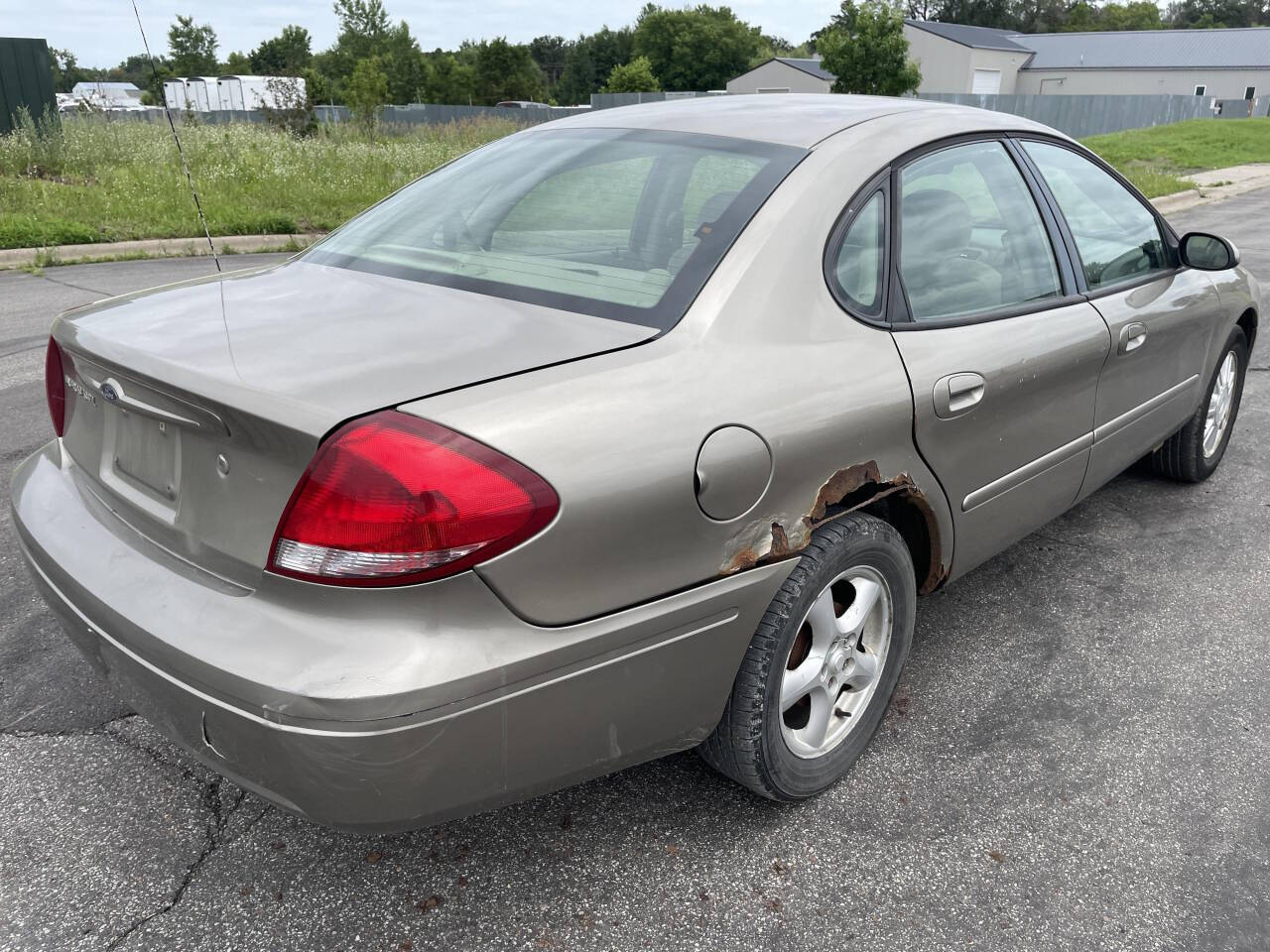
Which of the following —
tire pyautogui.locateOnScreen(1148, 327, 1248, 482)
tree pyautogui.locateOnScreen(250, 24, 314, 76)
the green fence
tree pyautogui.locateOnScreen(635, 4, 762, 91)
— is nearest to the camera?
tire pyautogui.locateOnScreen(1148, 327, 1248, 482)

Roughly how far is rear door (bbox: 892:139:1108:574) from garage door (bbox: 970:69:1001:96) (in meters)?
73.6

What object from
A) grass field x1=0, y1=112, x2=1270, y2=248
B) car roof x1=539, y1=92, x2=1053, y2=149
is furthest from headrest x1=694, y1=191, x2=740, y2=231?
grass field x1=0, y1=112, x2=1270, y2=248

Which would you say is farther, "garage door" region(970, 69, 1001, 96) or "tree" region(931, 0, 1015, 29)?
"tree" region(931, 0, 1015, 29)

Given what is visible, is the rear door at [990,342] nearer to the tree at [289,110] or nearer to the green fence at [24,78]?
the green fence at [24,78]

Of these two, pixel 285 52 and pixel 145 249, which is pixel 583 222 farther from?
pixel 285 52

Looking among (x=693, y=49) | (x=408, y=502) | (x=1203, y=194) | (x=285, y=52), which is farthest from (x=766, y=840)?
(x=693, y=49)

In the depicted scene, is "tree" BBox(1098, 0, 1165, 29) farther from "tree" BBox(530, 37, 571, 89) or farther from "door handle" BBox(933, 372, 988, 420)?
"door handle" BBox(933, 372, 988, 420)

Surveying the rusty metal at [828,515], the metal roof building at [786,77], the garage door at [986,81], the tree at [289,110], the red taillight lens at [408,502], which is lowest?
the rusty metal at [828,515]

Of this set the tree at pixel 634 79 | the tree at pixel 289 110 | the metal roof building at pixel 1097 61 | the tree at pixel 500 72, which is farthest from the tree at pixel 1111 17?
the tree at pixel 289 110

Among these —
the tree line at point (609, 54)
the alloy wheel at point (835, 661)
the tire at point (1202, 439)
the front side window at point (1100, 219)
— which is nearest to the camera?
the alloy wheel at point (835, 661)

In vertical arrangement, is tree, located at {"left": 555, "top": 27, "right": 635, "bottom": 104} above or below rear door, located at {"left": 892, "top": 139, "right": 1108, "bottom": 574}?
above

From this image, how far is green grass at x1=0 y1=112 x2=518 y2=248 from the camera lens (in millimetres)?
10828

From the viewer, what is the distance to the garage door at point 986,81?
228 feet

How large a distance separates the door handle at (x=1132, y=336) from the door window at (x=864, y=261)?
1234 millimetres
